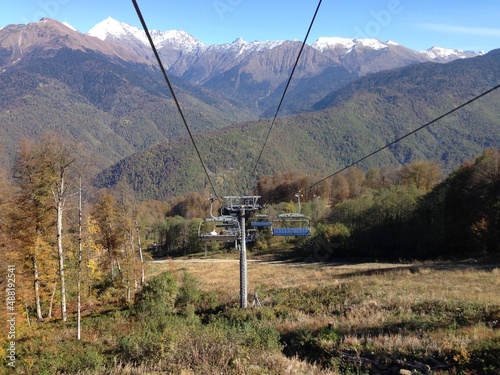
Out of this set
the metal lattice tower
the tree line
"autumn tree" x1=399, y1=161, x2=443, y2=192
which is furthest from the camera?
"autumn tree" x1=399, y1=161, x2=443, y2=192

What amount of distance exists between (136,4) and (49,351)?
16.6m

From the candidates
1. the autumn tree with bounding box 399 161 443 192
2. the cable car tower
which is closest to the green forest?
the cable car tower

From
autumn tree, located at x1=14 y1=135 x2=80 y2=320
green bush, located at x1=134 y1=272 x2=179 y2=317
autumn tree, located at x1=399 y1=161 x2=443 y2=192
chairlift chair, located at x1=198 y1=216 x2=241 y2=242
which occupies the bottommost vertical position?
green bush, located at x1=134 y1=272 x2=179 y2=317

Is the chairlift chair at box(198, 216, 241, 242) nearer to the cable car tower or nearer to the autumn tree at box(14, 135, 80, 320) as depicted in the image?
the cable car tower

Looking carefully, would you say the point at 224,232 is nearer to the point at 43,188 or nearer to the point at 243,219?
the point at 243,219

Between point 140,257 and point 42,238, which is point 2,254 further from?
point 140,257

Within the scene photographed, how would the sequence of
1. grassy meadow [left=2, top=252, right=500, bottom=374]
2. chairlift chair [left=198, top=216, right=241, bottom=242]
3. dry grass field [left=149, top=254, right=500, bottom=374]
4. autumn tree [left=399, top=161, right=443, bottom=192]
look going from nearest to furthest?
1. grassy meadow [left=2, top=252, right=500, bottom=374]
2. dry grass field [left=149, top=254, right=500, bottom=374]
3. chairlift chair [left=198, top=216, right=241, bottom=242]
4. autumn tree [left=399, top=161, right=443, bottom=192]

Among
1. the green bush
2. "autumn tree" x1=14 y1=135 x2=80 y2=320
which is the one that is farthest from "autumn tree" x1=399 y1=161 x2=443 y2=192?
"autumn tree" x1=14 y1=135 x2=80 y2=320

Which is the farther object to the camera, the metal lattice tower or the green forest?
the metal lattice tower

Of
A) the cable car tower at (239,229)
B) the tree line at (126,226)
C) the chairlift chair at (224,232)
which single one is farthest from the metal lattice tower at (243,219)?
the tree line at (126,226)

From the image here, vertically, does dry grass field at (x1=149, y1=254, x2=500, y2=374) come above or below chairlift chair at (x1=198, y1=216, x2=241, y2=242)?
below

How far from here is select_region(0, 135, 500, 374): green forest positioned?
9703mm

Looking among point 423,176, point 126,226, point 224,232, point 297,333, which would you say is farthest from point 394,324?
point 423,176

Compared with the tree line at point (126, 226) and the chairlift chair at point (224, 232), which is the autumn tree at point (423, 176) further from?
the chairlift chair at point (224, 232)
